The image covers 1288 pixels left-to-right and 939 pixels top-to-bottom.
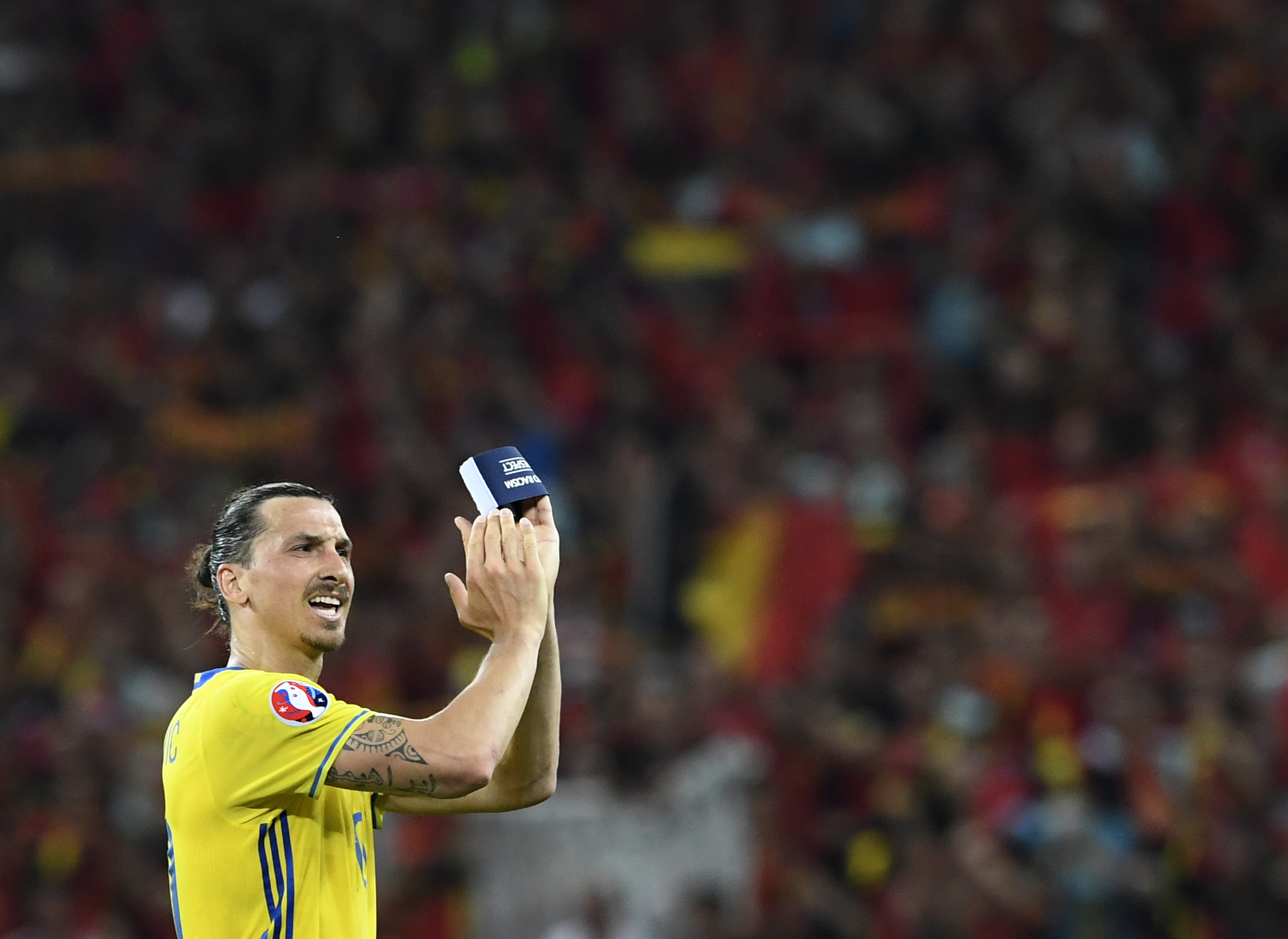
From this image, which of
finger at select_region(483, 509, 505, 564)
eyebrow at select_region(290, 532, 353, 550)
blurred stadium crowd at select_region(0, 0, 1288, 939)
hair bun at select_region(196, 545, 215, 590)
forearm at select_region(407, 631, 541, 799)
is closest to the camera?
forearm at select_region(407, 631, 541, 799)

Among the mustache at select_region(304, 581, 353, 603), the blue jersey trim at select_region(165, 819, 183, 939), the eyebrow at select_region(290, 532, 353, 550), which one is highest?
the eyebrow at select_region(290, 532, 353, 550)

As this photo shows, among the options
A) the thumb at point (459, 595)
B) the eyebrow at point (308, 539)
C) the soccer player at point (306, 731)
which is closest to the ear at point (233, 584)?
the soccer player at point (306, 731)

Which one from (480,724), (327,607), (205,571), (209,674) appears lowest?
(480,724)

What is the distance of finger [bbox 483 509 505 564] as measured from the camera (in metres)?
3.51

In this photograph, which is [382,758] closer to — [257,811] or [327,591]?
[257,811]

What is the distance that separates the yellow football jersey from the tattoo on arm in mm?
23

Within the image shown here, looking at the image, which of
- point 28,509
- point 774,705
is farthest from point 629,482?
point 28,509

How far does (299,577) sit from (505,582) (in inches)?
17.7

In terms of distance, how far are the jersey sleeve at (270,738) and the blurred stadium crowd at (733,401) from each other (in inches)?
169

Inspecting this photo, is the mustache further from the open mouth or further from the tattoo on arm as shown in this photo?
the tattoo on arm

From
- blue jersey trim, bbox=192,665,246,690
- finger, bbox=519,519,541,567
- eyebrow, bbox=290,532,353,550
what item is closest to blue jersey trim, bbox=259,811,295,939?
blue jersey trim, bbox=192,665,246,690

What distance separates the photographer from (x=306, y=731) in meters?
3.42

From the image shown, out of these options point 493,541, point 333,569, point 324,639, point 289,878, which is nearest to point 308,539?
point 333,569

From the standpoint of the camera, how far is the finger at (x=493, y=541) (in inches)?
138
